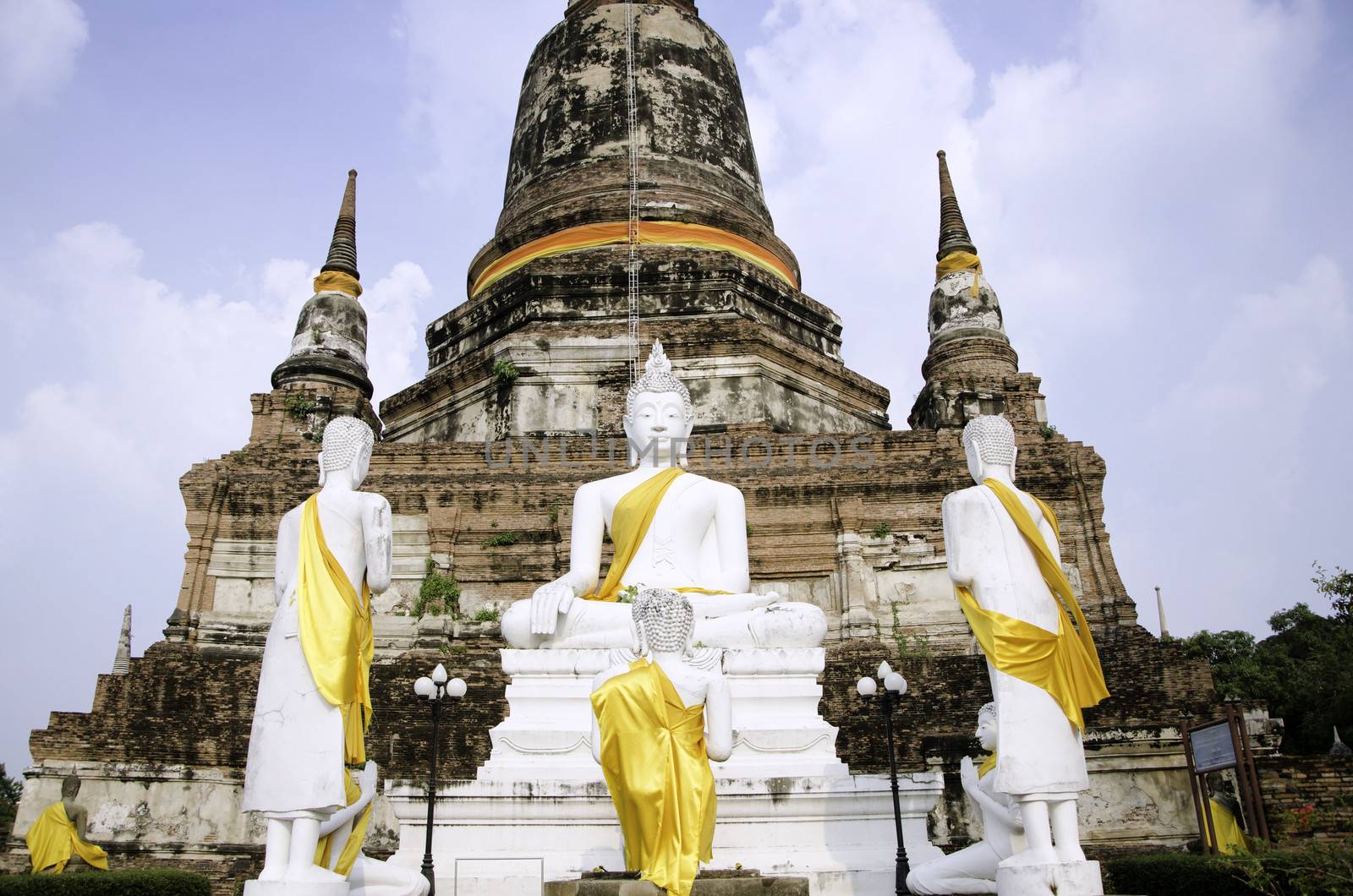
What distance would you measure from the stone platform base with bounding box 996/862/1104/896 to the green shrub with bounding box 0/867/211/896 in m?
5.33

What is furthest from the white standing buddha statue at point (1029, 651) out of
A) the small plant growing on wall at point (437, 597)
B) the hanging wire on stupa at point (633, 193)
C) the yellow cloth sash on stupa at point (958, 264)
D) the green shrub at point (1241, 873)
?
the yellow cloth sash on stupa at point (958, 264)

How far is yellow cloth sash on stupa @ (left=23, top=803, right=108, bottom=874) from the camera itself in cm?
948

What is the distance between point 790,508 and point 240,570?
6321 millimetres

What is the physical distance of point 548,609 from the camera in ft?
26.1

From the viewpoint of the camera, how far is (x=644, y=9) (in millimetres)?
20047

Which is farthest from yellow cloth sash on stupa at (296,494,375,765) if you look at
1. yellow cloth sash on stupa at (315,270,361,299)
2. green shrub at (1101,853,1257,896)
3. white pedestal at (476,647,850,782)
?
yellow cloth sash on stupa at (315,270,361,299)

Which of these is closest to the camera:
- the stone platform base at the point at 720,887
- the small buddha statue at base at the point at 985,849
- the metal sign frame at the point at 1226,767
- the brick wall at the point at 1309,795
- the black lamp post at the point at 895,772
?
the stone platform base at the point at 720,887

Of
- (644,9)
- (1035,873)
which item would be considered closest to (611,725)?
(1035,873)

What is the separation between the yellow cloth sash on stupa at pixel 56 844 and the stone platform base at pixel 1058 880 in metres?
7.90

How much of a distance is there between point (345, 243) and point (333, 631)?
14.7 metres

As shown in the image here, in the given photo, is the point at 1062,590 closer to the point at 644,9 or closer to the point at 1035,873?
the point at 1035,873

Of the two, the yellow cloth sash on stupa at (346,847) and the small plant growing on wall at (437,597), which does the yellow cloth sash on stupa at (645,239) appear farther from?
the yellow cloth sash on stupa at (346,847)

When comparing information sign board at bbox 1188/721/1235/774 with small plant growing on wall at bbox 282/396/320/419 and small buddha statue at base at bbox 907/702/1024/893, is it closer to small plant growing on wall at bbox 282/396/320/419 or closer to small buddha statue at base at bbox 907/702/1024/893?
small buddha statue at base at bbox 907/702/1024/893

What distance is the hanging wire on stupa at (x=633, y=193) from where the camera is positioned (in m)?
16.0
